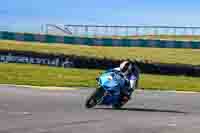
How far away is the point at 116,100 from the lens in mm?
15688

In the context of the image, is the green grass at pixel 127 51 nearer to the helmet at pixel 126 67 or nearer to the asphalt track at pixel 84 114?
the asphalt track at pixel 84 114

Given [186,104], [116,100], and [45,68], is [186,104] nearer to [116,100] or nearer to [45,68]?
[116,100]

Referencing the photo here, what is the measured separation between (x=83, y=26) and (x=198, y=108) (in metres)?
45.8

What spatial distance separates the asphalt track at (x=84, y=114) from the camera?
12.2 metres

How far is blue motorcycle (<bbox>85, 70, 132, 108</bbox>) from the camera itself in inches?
602

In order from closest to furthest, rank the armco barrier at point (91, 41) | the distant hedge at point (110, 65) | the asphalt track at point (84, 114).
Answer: the asphalt track at point (84, 114)
the distant hedge at point (110, 65)
the armco barrier at point (91, 41)

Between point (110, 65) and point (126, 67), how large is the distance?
1298cm

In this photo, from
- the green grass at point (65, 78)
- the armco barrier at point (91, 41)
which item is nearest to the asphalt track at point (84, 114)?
the green grass at point (65, 78)

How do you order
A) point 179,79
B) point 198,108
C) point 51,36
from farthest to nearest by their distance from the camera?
point 51,36 < point 179,79 < point 198,108

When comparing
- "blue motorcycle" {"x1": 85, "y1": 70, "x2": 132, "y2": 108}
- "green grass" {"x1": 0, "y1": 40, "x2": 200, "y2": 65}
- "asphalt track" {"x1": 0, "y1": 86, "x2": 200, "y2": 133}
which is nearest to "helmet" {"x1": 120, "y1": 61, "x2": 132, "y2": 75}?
"blue motorcycle" {"x1": 85, "y1": 70, "x2": 132, "y2": 108}

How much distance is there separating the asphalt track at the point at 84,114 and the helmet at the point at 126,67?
3.10ft

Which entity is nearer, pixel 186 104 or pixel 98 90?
pixel 98 90

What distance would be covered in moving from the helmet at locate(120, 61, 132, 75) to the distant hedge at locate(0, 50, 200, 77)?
12417 mm

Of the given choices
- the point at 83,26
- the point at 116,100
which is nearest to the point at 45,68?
the point at 116,100
